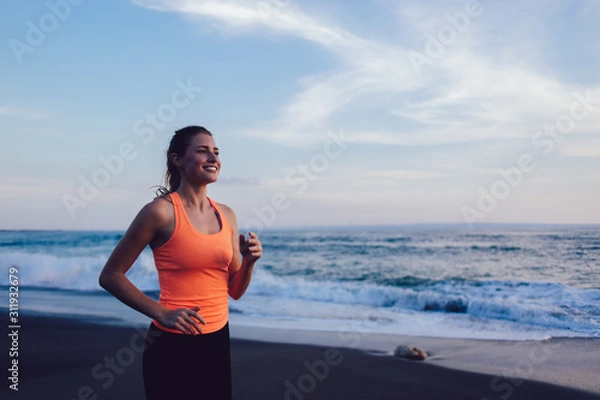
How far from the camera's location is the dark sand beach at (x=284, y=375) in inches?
188

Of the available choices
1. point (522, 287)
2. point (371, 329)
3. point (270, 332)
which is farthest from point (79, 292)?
point (522, 287)

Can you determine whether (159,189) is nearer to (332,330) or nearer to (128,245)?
(128,245)

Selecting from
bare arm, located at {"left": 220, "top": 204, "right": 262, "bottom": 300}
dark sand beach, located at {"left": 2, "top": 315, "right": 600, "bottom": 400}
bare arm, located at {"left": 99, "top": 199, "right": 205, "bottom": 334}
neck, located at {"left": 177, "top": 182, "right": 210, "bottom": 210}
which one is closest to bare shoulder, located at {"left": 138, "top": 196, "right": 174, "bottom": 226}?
bare arm, located at {"left": 99, "top": 199, "right": 205, "bottom": 334}

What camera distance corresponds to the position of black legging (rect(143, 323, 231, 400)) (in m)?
2.06

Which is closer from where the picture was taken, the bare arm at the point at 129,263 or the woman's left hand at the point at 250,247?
the bare arm at the point at 129,263

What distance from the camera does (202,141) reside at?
2279 millimetres

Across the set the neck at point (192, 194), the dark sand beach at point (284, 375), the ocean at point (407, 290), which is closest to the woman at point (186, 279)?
the neck at point (192, 194)

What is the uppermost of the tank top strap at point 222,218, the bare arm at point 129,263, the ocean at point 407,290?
the tank top strap at point 222,218

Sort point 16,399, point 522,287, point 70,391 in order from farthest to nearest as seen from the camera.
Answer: point 522,287 → point 70,391 → point 16,399

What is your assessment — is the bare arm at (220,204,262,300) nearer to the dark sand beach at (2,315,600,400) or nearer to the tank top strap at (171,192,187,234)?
the tank top strap at (171,192,187,234)

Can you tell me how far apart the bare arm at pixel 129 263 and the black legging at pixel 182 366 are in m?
0.11

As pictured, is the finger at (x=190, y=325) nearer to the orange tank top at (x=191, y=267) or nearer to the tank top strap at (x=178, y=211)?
the orange tank top at (x=191, y=267)

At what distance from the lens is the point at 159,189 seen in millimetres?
2363

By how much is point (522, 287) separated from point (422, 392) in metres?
9.17
